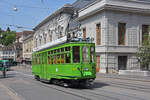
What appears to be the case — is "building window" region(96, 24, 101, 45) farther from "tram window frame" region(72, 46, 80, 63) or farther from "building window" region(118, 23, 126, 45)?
"tram window frame" region(72, 46, 80, 63)

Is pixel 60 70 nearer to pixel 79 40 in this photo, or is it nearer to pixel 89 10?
pixel 79 40

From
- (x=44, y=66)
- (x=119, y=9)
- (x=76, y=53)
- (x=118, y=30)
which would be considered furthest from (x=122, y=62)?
(x=76, y=53)

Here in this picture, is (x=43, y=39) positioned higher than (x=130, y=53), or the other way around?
(x=43, y=39)

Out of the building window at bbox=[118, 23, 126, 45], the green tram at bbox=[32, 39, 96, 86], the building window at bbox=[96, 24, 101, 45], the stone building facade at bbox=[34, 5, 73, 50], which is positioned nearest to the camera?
the green tram at bbox=[32, 39, 96, 86]

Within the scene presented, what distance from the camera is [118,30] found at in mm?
28031

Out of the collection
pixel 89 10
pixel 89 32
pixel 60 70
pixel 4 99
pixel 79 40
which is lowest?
pixel 4 99

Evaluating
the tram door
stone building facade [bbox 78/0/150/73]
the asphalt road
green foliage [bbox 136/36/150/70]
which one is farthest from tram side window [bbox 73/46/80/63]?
stone building facade [bbox 78/0/150/73]

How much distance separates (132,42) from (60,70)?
17.5 metres

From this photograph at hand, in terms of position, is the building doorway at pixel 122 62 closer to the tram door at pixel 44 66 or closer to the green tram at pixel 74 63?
the tram door at pixel 44 66

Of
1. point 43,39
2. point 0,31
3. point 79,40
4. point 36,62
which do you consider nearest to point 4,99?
point 79,40

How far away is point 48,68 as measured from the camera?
1491cm

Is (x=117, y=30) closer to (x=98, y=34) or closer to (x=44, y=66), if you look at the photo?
(x=98, y=34)

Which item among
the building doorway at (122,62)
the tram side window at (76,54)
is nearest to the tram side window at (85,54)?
the tram side window at (76,54)

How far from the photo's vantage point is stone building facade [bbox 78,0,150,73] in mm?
27031
